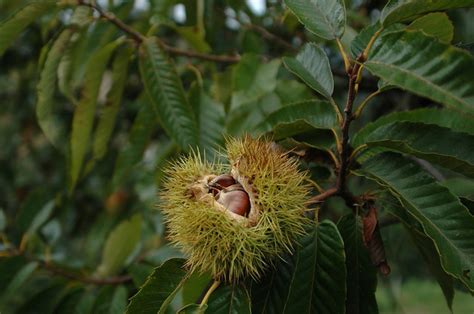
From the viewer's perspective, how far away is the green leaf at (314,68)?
901mm

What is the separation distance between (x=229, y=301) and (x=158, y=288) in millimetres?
110

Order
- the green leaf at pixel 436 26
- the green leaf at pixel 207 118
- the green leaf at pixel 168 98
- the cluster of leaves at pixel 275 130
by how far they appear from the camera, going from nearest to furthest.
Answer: the cluster of leaves at pixel 275 130 < the green leaf at pixel 436 26 < the green leaf at pixel 168 98 < the green leaf at pixel 207 118

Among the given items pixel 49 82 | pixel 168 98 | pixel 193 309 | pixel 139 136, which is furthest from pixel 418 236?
pixel 49 82

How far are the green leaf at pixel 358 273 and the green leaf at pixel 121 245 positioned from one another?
849 mm

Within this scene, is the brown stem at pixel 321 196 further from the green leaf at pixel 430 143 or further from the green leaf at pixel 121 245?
the green leaf at pixel 121 245

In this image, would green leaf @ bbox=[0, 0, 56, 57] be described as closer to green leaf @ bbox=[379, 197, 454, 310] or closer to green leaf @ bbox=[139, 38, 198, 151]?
green leaf @ bbox=[139, 38, 198, 151]

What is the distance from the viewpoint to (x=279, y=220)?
78cm

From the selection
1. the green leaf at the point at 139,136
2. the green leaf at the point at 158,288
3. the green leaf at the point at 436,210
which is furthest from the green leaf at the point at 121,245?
the green leaf at the point at 436,210

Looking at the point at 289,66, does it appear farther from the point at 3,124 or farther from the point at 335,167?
the point at 3,124

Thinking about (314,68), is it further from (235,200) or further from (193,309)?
(193,309)

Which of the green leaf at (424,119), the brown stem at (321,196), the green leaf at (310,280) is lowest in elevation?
the green leaf at (310,280)

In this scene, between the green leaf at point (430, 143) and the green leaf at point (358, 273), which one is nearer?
the green leaf at point (430, 143)

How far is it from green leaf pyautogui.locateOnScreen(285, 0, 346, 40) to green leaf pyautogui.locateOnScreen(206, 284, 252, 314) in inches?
16.4

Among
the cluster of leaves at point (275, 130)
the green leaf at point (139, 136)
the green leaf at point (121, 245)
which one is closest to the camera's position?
the cluster of leaves at point (275, 130)
